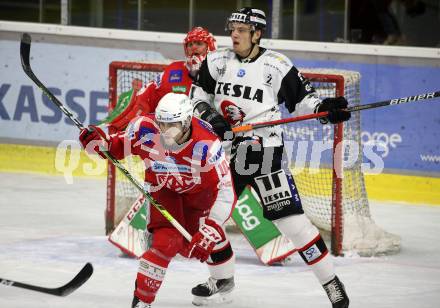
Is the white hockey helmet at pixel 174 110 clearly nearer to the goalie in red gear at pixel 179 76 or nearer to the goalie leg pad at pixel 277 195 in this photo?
the goalie leg pad at pixel 277 195

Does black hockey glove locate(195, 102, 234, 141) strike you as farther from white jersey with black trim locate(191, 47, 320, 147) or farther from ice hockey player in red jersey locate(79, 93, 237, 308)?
ice hockey player in red jersey locate(79, 93, 237, 308)

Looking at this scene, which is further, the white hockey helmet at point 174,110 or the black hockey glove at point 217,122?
the black hockey glove at point 217,122

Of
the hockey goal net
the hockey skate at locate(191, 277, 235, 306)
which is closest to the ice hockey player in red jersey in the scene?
the hockey skate at locate(191, 277, 235, 306)

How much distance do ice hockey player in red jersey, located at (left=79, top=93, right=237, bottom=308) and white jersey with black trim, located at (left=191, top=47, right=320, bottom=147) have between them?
1.82ft

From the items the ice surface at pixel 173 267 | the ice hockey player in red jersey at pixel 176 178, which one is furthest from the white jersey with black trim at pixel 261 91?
the ice surface at pixel 173 267

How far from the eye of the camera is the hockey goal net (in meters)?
6.15

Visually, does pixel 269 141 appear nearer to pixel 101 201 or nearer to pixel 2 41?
pixel 101 201

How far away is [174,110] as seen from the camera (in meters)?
4.37

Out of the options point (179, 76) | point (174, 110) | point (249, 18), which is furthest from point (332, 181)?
point (174, 110)

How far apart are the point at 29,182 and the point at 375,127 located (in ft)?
8.21

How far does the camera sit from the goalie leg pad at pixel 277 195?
4914 mm

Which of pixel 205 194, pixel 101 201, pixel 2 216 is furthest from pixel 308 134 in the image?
pixel 205 194

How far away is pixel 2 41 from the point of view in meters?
8.60

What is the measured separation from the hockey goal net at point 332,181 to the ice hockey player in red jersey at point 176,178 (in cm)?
164
